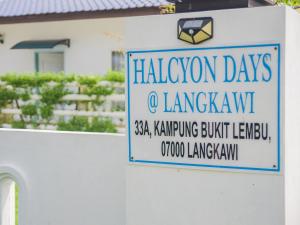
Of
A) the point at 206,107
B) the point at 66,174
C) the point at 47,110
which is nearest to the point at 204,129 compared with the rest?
the point at 206,107

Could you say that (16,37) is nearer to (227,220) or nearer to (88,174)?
(88,174)

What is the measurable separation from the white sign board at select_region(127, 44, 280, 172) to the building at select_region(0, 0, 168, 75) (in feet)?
27.8

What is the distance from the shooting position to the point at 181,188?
11.3ft

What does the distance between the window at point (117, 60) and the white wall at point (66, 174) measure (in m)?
8.27

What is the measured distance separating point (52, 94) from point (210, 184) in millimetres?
7777

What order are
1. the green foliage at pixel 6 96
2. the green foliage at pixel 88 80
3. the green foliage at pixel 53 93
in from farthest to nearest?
the green foliage at pixel 6 96 → the green foliage at pixel 53 93 → the green foliage at pixel 88 80

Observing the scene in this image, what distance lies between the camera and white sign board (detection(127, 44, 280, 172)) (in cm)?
316

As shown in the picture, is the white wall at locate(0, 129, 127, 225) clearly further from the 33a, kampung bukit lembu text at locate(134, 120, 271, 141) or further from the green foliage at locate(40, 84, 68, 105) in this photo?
the green foliage at locate(40, 84, 68, 105)

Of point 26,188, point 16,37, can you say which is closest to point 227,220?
point 26,188

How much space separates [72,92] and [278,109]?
7880mm

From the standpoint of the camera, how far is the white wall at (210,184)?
317 cm

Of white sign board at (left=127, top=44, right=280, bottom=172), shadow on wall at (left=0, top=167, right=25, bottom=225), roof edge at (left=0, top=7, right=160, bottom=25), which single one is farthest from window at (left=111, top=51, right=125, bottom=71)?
white sign board at (left=127, top=44, right=280, bottom=172)
